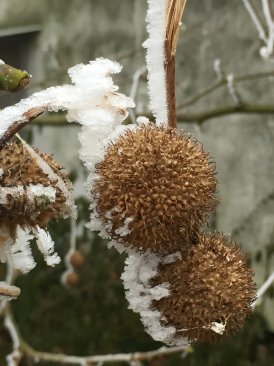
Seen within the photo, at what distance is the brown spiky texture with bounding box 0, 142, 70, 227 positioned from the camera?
31.1 inches

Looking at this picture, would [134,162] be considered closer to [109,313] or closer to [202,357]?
[202,357]

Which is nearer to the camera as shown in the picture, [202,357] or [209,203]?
[209,203]

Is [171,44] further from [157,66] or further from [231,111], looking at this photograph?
[231,111]

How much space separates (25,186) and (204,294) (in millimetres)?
273

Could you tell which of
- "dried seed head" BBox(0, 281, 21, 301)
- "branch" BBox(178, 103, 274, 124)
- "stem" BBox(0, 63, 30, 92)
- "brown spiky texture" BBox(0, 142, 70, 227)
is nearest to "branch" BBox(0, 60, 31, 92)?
"stem" BBox(0, 63, 30, 92)

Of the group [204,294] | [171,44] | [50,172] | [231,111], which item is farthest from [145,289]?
[231,111]

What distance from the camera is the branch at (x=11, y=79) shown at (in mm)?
719

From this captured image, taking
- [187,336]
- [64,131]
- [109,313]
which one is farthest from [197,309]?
[64,131]

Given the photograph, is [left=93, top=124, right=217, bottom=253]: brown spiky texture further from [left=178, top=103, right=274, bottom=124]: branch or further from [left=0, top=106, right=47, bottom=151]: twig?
Answer: [left=178, top=103, right=274, bottom=124]: branch

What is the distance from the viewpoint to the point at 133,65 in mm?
4398

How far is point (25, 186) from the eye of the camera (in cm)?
82

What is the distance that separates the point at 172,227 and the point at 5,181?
20 centimetres

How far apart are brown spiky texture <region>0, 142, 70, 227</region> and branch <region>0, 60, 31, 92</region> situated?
0.42ft

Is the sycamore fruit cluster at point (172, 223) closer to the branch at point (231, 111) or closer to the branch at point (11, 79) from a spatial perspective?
the branch at point (11, 79)
